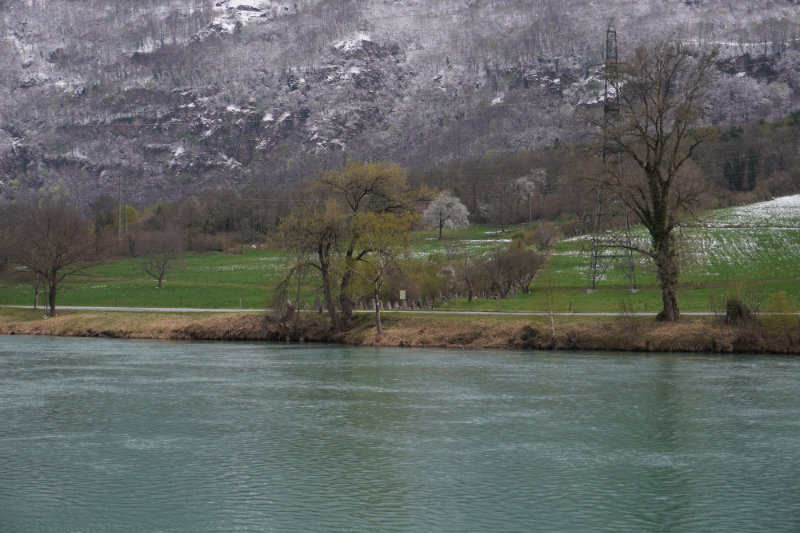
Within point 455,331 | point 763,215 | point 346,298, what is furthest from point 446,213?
point 455,331

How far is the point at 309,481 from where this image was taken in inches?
891

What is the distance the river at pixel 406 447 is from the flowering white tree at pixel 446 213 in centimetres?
10955

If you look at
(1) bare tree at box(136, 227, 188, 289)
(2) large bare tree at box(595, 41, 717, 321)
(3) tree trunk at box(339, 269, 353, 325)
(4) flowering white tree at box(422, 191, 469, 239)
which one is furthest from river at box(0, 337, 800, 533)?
(4) flowering white tree at box(422, 191, 469, 239)

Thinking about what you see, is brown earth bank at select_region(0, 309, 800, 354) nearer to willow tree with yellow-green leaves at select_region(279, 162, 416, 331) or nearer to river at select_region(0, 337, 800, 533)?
willow tree with yellow-green leaves at select_region(279, 162, 416, 331)

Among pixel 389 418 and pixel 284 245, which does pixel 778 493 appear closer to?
pixel 389 418

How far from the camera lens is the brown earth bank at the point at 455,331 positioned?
50000 millimetres

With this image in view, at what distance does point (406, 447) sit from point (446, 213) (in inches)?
5121

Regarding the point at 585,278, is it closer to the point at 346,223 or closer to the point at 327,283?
the point at 346,223

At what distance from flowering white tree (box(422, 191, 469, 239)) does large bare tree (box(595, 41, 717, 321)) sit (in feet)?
328

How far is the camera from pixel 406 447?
26656mm

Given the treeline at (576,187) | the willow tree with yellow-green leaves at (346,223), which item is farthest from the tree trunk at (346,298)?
the treeline at (576,187)

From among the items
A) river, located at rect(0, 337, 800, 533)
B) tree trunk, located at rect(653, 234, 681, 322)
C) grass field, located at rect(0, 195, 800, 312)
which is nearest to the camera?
river, located at rect(0, 337, 800, 533)

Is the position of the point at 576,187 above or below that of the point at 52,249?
above

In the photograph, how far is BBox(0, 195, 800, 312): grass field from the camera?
6372cm
